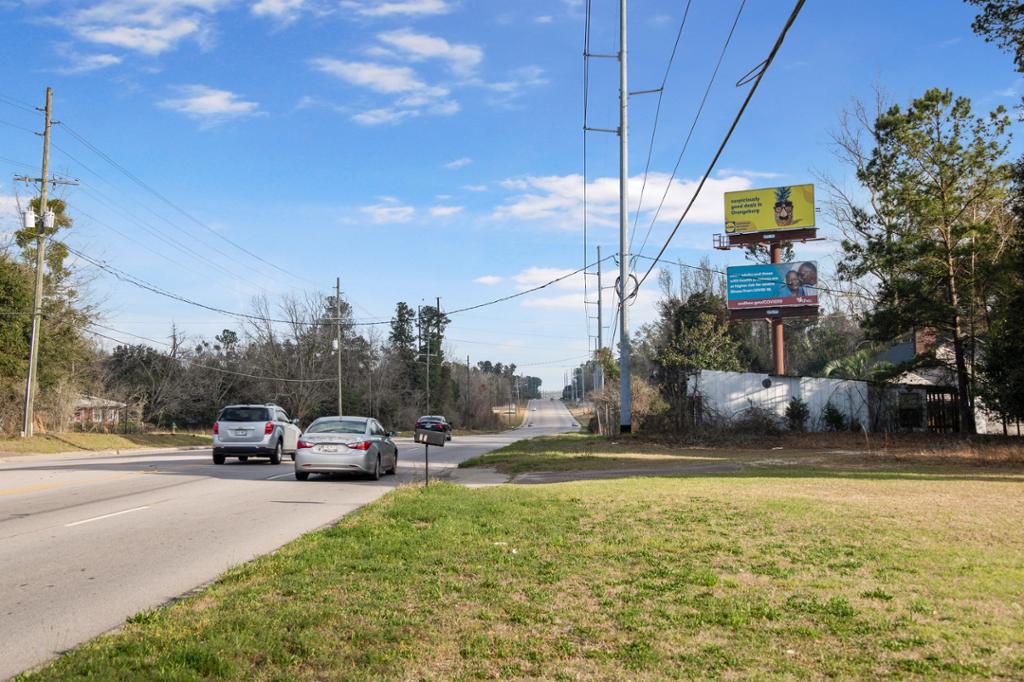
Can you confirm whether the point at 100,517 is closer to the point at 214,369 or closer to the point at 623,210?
the point at 623,210

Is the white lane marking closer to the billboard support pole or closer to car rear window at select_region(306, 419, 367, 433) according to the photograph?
car rear window at select_region(306, 419, 367, 433)

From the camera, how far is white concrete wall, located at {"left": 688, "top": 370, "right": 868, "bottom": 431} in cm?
3834

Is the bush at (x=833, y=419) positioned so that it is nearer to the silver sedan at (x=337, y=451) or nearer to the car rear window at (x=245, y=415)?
the car rear window at (x=245, y=415)

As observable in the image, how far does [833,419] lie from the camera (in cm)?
3856

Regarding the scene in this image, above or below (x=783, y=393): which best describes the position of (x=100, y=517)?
below

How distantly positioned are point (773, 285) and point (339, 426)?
3601 centimetres

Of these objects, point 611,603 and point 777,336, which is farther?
point 777,336

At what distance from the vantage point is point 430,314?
317 ft

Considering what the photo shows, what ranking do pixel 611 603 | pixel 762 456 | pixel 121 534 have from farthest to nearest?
pixel 762 456 < pixel 121 534 < pixel 611 603

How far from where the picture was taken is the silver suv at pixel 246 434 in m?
25.1

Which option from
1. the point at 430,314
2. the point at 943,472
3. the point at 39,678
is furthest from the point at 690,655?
the point at 430,314

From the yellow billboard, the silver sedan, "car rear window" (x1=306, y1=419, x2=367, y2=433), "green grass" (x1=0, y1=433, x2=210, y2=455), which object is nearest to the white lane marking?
the silver sedan

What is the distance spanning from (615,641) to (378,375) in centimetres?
8495

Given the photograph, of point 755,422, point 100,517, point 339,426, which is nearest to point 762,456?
point 755,422
